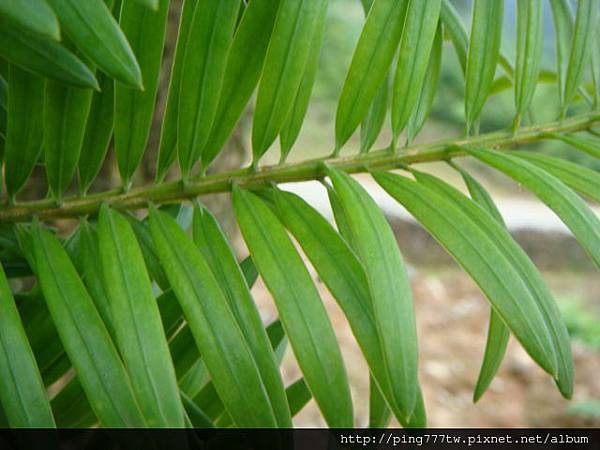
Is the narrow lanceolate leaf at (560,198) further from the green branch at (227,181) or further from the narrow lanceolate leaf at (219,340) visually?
the narrow lanceolate leaf at (219,340)

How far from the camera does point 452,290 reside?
3.46 metres

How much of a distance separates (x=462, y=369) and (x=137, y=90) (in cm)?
244

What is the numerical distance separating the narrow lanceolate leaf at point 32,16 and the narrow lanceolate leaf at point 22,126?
0.57ft

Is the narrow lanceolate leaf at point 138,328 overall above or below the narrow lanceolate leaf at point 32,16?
below

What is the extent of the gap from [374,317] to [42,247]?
0.23m

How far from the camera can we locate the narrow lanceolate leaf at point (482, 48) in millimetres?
562

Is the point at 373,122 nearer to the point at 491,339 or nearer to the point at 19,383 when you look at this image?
the point at 491,339

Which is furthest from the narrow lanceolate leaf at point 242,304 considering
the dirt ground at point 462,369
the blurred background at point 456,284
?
the dirt ground at point 462,369

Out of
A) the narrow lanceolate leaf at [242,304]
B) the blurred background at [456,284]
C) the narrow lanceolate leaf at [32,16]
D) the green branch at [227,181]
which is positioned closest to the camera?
the narrow lanceolate leaf at [32,16]

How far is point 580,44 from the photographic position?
2.01 feet

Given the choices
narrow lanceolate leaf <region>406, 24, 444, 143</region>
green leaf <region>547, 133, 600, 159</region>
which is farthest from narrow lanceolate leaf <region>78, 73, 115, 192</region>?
green leaf <region>547, 133, 600, 159</region>

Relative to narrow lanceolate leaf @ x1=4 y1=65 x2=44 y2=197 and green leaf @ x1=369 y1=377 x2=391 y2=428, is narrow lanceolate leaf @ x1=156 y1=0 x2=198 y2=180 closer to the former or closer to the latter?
narrow lanceolate leaf @ x1=4 y1=65 x2=44 y2=197

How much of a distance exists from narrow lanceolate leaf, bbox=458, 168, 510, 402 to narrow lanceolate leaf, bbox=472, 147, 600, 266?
0.05m

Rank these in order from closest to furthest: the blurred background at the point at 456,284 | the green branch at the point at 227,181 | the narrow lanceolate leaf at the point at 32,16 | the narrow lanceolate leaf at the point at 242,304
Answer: the narrow lanceolate leaf at the point at 32,16 < the narrow lanceolate leaf at the point at 242,304 < the green branch at the point at 227,181 < the blurred background at the point at 456,284
